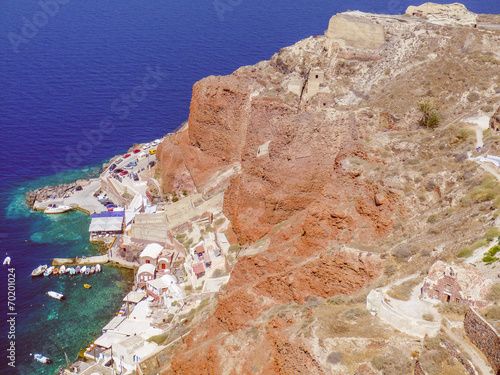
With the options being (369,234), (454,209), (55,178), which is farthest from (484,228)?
(55,178)

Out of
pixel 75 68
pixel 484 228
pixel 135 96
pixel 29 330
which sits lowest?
pixel 484 228

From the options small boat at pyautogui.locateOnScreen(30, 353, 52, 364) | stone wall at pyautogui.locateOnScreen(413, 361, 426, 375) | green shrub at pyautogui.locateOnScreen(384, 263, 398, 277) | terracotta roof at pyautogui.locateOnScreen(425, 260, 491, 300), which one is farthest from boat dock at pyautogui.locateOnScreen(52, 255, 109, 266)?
stone wall at pyautogui.locateOnScreen(413, 361, 426, 375)

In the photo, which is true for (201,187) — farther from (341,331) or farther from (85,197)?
(341,331)

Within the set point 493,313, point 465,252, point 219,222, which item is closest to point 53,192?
point 219,222

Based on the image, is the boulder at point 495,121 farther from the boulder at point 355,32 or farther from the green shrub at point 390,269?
the boulder at point 355,32

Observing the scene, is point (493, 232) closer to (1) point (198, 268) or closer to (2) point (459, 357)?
(2) point (459, 357)
